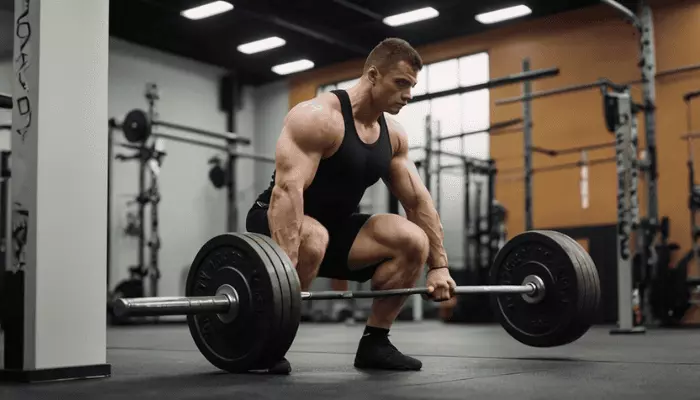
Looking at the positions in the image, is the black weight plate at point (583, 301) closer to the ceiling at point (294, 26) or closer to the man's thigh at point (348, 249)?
the man's thigh at point (348, 249)

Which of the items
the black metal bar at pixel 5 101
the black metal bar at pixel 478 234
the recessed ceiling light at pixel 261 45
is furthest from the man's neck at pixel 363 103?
the recessed ceiling light at pixel 261 45

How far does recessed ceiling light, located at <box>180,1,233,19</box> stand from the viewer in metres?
7.19

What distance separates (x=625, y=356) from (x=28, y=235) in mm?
2071

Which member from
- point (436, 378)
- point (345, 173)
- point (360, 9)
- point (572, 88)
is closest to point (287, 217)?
point (345, 173)

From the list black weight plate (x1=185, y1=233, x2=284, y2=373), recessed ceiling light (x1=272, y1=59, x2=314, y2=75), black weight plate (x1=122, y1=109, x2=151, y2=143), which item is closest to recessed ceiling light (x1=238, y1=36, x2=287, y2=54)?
recessed ceiling light (x1=272, y1=59, x2=314, y2=75)

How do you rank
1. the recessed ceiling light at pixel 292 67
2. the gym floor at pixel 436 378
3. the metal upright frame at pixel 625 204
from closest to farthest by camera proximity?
the gym floor at pixel 436 378 < the metal upright frame at pixel 625 204 < the recessed ceiling light at pixel 292 67

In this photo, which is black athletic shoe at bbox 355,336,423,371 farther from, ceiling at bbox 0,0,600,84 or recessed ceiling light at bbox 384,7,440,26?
recessed ceiling light at bbox 384,7,440,26

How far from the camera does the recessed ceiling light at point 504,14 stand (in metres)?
7.53

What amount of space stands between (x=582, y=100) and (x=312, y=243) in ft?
19.0

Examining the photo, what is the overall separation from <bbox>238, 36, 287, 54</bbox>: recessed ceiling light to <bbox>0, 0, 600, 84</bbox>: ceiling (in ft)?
0.30

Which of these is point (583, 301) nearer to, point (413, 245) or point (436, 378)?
point (413, 245)

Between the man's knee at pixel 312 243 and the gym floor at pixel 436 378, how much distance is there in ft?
1.08

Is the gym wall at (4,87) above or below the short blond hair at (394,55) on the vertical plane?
above

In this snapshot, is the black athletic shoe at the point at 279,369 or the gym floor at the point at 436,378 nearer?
the gym floor at the point at 436,378
